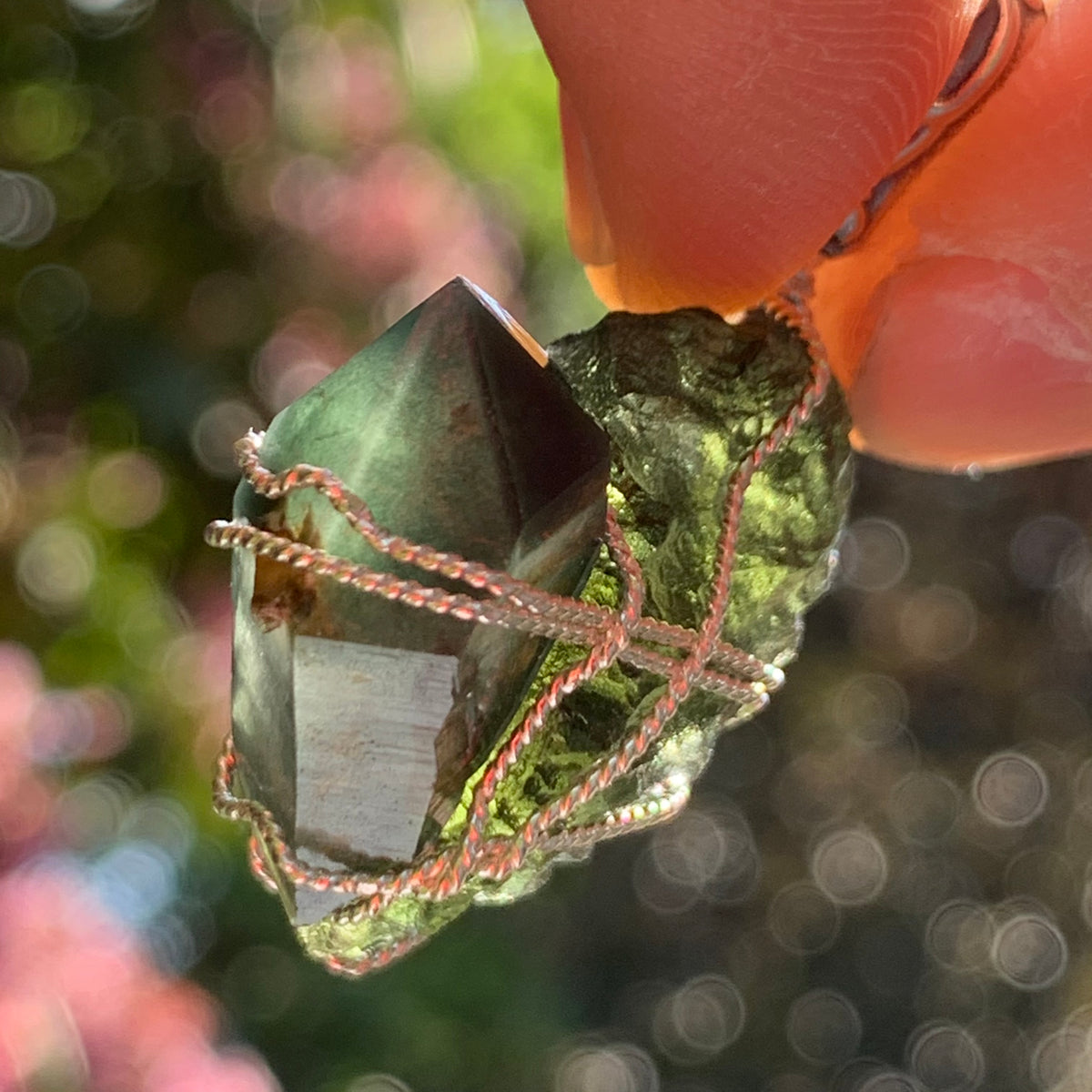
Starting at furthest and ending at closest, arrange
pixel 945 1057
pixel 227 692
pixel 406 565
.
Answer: pixel 945 1057 < pixel 227 692 < pixel 406 565

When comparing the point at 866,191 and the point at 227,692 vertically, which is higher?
the point at 866,191

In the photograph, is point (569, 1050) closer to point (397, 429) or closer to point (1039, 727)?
point (1039, 727)

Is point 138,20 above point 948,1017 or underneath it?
above

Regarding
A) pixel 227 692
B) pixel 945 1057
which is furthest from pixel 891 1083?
pixel 227 692

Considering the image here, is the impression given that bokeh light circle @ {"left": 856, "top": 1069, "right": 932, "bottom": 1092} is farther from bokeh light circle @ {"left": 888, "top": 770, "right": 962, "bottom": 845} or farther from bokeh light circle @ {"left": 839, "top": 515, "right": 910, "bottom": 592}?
bokeh light circle @ {"left": 839, "top": 515, "right": 910, "bottom": 592}

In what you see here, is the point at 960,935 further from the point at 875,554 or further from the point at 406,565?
the point at 406,565

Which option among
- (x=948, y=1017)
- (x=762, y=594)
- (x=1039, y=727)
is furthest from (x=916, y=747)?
(x=762, y=594)
